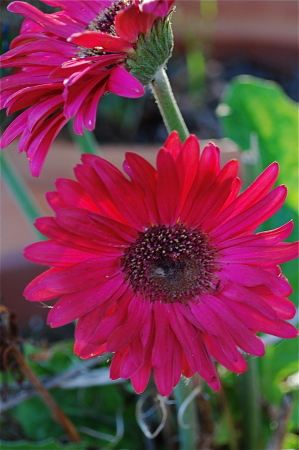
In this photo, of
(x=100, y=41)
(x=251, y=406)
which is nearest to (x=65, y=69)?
(x=100, y=41)

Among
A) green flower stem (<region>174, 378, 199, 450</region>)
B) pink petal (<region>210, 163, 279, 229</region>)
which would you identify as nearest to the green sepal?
pink petal (<region>210, 163, 279, 229</region>)

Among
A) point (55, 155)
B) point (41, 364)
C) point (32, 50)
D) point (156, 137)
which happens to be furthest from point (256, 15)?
point (32, 50)

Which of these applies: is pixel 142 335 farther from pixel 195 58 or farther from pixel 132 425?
pixel 195 58

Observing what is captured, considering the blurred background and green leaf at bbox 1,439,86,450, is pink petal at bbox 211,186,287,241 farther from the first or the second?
green leaf at bbox 1,439,86,450

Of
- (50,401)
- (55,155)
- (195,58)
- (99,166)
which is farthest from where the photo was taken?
(195,58)

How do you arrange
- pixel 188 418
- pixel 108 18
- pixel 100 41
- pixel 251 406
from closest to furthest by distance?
1. pixel 100 41
2. pixel 108 18
3. pixel 188 418
4. pixel 251 406

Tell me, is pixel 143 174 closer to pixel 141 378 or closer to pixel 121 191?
pixel 121 191

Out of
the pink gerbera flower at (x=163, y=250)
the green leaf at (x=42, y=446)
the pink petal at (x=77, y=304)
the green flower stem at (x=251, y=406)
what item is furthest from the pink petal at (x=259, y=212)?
the green leaf at (x=42, y=446)
